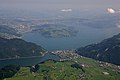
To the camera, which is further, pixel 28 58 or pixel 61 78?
pixel 28 58

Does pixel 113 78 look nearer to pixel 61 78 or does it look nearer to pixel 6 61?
pixel 61 78

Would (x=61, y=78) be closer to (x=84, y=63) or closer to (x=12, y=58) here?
(x=84, y=63)

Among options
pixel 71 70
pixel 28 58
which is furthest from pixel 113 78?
pixel 28 58

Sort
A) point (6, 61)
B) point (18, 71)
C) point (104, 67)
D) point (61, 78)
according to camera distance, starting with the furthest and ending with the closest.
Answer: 1. point (6, 61)
2. point (104, 67)
3. point (18, 71)
4. point (61, 78)

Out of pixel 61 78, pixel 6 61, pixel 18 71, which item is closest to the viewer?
pixel 61 78

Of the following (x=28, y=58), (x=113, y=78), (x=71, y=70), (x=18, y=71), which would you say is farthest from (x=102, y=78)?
(x=28, y=58)

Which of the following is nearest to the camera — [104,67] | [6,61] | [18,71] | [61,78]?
[61,78]
